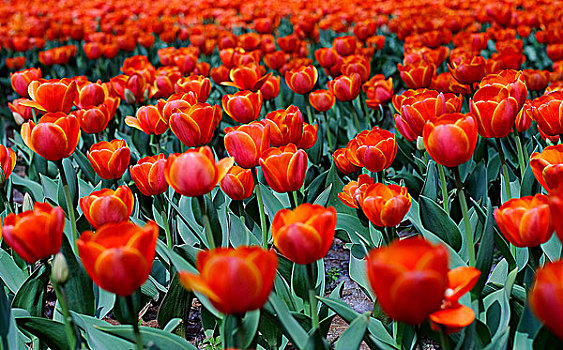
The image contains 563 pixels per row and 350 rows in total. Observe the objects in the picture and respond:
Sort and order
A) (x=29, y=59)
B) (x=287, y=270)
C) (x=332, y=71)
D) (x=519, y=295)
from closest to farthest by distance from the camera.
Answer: (x=519, y=295)
(x=287, y=270)
(x=332, y=71)
(x=29, y=59)

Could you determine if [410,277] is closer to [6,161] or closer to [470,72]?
[6,161]

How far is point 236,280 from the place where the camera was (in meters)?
0.97

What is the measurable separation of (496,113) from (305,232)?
850 millimetres

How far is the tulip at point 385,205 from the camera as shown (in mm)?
1623

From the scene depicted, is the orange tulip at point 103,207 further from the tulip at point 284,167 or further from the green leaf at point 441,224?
the green leaf at point 441,224

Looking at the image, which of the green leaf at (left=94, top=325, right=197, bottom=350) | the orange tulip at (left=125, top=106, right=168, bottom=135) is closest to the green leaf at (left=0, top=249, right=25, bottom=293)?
the orange tulip at (left=125, top=106, right=168, bottom=135)

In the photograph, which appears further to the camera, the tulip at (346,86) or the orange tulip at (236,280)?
the tulip at (346,86)

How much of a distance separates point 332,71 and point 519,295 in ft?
7.78

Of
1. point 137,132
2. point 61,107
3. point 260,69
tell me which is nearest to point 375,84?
point 260,69

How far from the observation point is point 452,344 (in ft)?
5.35

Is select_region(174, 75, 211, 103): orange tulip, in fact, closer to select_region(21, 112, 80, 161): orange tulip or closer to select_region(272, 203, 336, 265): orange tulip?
select_region(21, 112, 80, 161): orange tulip

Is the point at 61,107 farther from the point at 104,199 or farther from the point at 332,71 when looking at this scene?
the point at 332,71

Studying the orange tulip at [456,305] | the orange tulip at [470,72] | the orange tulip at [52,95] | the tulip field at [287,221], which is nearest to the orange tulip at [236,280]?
the tulip field at [287,221]

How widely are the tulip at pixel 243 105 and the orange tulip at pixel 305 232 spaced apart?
1.26 m
